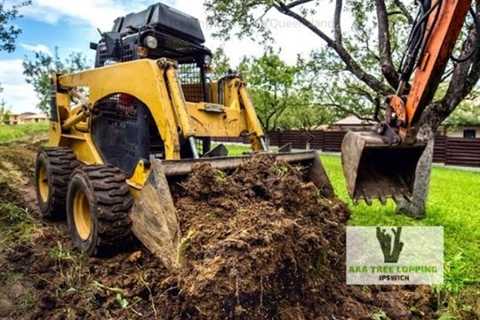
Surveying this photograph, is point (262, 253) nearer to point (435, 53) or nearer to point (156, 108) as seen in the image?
point (156, 108)

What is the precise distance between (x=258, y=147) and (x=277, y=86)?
14166 mm

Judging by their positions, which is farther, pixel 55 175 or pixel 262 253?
pixel 55 175

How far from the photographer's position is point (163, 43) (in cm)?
469

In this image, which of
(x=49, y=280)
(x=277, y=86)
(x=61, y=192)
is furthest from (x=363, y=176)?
(x=277, y=86)

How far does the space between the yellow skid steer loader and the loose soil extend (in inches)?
7.1

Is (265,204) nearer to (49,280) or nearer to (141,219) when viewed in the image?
(141,219)

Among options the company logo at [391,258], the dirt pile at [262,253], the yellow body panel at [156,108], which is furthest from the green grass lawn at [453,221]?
the yellow body panel at [156,108]

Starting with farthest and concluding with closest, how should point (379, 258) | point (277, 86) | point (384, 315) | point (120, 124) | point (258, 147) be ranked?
1. point (277, 86)
2. point (258, 147)
3. point (120, 124)
4. point (379, 258)
5. point (384, 315)

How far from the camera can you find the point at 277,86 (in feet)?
60.3

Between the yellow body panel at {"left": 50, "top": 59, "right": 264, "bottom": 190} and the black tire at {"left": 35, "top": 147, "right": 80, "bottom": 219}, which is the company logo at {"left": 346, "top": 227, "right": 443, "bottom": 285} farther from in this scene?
the black tire at {"left": 35, "top": 147, "right": 80, "bottom": 219}

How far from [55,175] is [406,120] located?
150 inches

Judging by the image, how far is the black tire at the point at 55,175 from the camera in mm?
4762

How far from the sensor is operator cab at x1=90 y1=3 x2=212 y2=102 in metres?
4.38

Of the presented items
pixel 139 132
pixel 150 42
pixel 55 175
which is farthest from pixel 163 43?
pixel 55 175
